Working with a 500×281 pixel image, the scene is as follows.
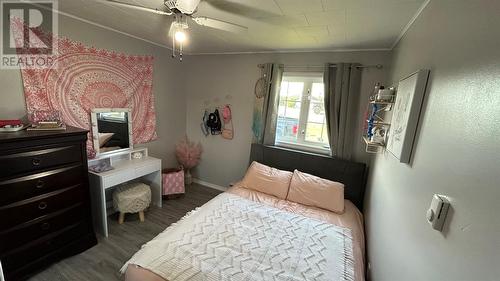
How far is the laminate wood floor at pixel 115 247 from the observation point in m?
1.86

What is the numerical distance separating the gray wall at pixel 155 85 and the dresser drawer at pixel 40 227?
970mm

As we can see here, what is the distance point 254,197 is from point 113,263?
4.96 ft

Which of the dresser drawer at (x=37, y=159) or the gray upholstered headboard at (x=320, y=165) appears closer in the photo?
the dresser drawer at (x=37, y=159)

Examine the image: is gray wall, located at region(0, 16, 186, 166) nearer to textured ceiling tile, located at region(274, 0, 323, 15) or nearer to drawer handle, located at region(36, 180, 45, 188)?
drawer handle, located at region(36, 180, 45, 188)

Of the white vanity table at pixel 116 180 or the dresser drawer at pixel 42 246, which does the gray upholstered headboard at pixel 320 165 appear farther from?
the dresser drawer at pixel 42 246

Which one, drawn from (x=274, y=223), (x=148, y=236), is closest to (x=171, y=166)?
(x=148, y=236)

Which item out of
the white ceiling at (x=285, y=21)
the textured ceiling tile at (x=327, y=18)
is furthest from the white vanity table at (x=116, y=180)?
the textured ceiling tile at (x=327, y=18)

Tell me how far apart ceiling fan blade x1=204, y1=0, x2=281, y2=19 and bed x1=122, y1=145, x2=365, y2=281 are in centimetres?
172

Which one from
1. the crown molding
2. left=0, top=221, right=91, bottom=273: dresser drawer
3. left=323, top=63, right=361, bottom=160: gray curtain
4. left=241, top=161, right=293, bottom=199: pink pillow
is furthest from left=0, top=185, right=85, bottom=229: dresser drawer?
the crown molding

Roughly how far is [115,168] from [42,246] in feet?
2.98

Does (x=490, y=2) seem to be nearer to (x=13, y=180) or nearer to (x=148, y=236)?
(x=13, y=180)

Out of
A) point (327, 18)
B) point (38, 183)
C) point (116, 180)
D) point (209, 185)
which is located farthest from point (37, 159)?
point (327, 18)

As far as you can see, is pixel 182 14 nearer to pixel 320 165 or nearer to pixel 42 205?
pixel 42 205

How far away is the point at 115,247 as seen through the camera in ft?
7.28
